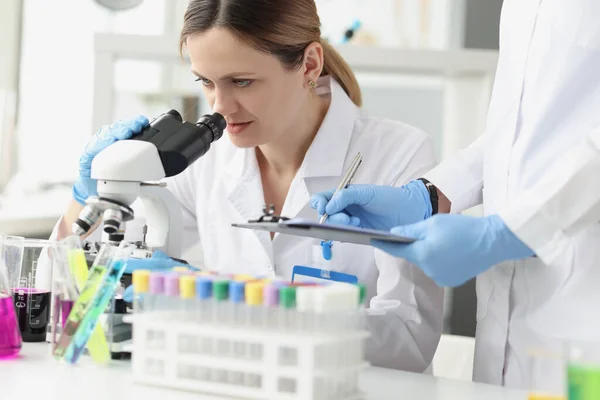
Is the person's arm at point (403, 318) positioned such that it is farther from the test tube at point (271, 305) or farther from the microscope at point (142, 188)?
the test tube at point (271, 305)

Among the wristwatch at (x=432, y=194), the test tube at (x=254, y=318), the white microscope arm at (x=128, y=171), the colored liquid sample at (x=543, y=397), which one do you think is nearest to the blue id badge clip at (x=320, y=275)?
the wristwatch at (x=432, y=194)

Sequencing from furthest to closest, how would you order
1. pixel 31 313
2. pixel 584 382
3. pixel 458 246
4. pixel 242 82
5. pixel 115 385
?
pixel 242 82 < pixel 31 313 < pixel 458 246 < pixel 115 385 < pixel 584 382

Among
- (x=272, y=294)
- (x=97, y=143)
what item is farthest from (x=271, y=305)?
(x=97, y=143)

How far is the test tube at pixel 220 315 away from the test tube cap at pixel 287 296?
0.10 m

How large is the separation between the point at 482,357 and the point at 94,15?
10.3ft

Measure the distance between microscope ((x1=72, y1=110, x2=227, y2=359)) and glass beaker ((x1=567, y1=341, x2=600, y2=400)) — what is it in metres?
0.91

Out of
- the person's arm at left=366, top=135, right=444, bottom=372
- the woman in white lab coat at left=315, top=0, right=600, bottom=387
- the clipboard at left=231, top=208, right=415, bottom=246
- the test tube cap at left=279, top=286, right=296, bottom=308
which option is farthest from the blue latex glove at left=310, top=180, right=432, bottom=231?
the test tube cap at left=279, top=286, right=296, bottom=308

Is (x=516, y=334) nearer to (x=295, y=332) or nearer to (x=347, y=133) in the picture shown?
(x=295, y=332)

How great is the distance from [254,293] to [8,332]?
62 cm

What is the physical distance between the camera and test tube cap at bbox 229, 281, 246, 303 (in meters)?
1.34

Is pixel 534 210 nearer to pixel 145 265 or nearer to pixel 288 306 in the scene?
pixel 288 306

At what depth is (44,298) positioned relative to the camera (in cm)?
183

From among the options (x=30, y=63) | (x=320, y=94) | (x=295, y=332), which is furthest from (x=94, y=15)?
(x=295, y=332)

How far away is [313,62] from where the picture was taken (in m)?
2.31
